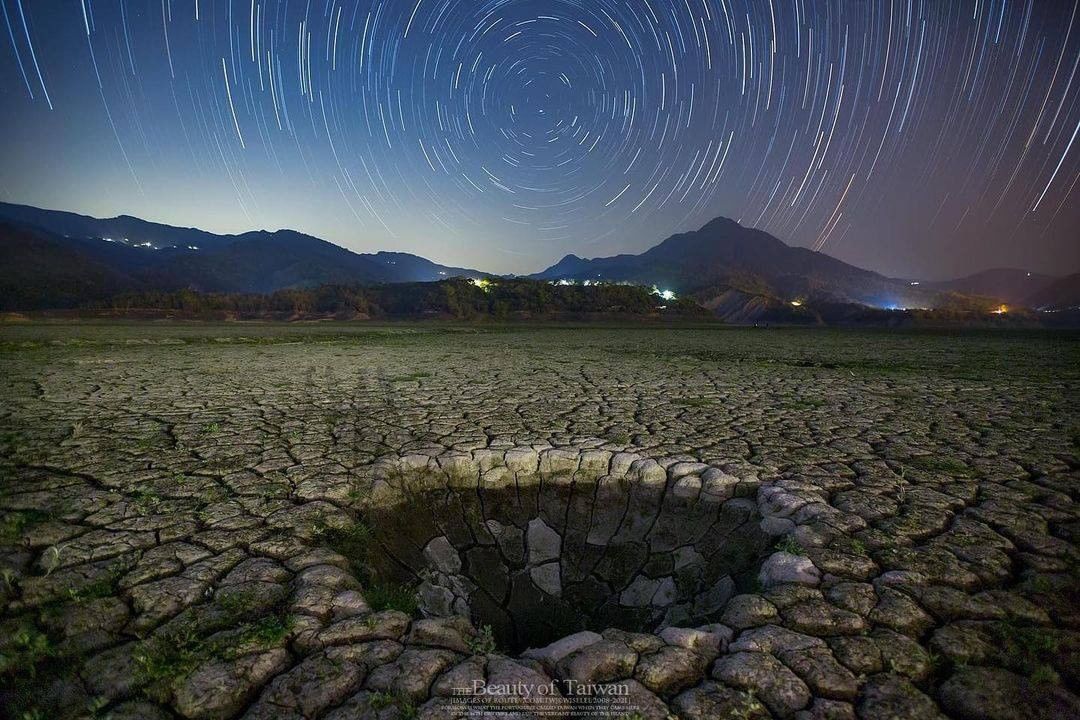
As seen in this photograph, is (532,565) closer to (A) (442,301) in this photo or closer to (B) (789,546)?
(B) (789,546)

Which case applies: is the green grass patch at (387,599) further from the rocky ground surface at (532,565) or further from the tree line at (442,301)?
the tree line at (442,301)

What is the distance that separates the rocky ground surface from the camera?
153 centimetres

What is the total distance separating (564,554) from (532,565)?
256 millimetres

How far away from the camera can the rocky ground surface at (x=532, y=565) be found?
5.03ft

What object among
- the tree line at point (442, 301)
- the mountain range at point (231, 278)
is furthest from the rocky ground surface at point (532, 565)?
the mountain range at point (231, 278)

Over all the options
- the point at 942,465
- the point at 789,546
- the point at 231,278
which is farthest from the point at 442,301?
the point at 231,278

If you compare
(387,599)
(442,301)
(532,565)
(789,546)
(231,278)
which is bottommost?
(532,565)

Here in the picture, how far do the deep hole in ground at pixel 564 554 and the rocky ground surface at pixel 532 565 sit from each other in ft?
0.21

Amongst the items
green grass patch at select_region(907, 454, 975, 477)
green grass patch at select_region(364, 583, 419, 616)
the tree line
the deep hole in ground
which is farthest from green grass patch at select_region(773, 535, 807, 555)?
the tree line

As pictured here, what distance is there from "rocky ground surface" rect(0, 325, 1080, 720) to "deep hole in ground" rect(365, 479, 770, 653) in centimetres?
6

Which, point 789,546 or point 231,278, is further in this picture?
point 231,278

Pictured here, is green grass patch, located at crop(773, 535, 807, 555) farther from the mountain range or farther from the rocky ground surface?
the mountain range

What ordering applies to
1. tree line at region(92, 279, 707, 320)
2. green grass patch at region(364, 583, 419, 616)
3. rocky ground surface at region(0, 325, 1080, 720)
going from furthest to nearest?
tree line at region(92, 279, 707, 320), green grass patch at region(364, 583, 419, 616), rocky ground surface at region(0, 325, 1080, 720)

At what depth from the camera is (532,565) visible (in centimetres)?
345
